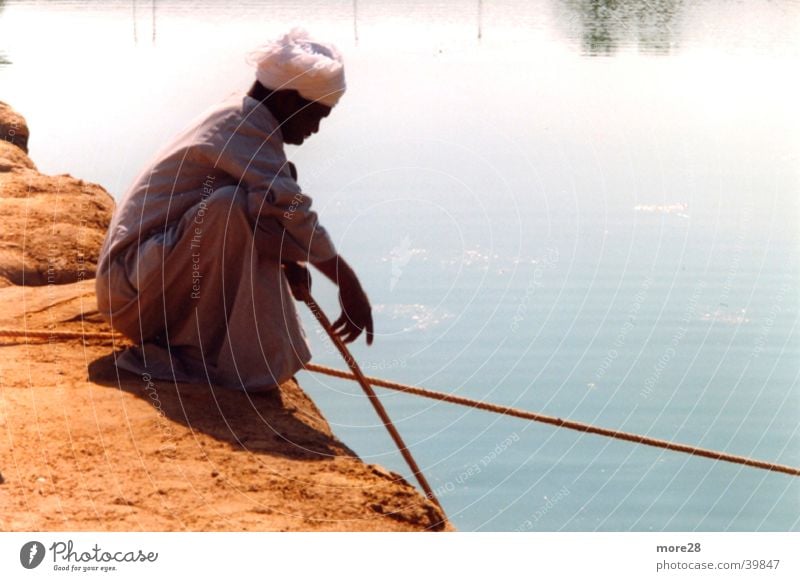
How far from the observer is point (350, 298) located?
3.97m

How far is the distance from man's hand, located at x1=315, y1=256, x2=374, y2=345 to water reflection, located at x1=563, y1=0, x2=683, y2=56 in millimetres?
3813

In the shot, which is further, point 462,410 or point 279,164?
point 462,410

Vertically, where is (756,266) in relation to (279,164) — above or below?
below

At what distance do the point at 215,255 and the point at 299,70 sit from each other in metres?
0.63

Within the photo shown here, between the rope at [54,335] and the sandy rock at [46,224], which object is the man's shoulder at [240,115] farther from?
the sandy rock at [46,224]

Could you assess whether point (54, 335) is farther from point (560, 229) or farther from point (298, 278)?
point (560, 229)

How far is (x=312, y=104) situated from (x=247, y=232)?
47 centimetres

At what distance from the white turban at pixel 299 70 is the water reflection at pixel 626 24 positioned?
3.62 m

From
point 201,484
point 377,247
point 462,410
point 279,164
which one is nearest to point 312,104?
point 279,164

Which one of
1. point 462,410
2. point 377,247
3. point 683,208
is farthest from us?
point 683,208

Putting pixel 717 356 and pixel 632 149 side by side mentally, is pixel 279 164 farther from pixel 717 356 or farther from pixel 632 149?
pixel 717 356

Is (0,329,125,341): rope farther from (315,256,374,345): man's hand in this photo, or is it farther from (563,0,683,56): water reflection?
(563,0,683,56): water reflection

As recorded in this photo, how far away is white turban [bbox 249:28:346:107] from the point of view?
394cm

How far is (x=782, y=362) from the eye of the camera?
680cm
